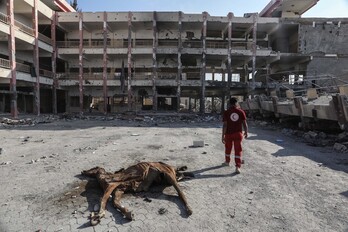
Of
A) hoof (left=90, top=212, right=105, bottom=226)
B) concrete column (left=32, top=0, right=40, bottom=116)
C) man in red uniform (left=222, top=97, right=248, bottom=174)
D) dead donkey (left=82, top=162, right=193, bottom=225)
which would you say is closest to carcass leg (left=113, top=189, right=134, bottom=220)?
dead donkey (left=82, top=162, right=193, bottom=225)

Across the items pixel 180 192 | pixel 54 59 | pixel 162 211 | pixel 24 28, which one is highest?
pixel 24 28

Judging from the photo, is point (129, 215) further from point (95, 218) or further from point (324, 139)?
point (324, 139)

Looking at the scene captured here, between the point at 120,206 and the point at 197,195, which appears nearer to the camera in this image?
the point at 120,206

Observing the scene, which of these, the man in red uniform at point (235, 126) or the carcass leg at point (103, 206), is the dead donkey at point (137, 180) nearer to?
the carcass leg at point (103, 206)

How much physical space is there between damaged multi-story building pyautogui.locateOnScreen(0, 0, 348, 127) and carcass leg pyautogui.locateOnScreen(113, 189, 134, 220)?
26185mm

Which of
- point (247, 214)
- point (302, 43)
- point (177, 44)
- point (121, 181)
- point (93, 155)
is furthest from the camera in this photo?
point (177, 44)

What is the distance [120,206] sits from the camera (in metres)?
3.84

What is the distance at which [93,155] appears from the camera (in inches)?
305

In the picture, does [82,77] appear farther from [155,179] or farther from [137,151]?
[155,179]

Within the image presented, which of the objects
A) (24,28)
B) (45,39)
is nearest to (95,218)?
(24,28)

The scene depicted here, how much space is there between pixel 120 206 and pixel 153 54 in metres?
28.4

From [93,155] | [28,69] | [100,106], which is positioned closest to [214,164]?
[93,155]

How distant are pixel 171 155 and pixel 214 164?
1.52m

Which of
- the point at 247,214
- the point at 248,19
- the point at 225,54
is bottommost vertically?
the point at 247,214
